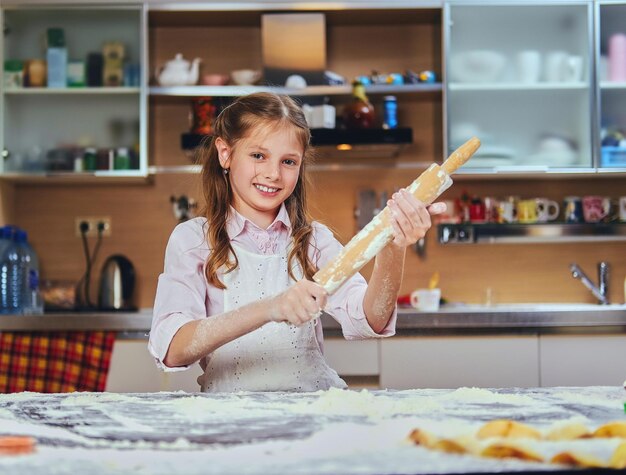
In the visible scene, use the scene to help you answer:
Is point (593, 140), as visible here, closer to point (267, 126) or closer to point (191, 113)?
point (191, 113)

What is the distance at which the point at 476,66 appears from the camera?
11.1 ft

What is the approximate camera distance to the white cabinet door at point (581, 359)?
2967mm

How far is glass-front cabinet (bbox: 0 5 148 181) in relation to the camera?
334cm

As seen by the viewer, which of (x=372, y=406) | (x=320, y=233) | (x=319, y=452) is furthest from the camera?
(x=320, y=233)

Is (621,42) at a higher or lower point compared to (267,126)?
higher

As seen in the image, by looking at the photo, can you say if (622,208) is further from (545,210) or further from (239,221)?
(239,221)

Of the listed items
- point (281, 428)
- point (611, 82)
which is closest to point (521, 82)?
point (611, 82)

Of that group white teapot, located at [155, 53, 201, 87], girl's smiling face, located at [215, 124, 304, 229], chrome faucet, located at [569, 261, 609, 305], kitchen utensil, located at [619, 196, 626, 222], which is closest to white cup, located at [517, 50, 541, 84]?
kitchen utensil, located at [619, 196, 626, 222]

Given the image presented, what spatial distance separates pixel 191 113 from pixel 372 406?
2.28m

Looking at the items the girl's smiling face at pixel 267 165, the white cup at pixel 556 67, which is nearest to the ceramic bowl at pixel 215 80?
the white cup at pixel 556 67

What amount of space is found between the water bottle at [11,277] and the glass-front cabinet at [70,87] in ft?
0.86

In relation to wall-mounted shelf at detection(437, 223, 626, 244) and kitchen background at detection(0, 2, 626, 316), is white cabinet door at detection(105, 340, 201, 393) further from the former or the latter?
wall-mounted shelf at detection(437, 223, 626, 244)

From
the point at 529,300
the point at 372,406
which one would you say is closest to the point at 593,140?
the point at 529,300

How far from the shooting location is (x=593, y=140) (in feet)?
10.8
